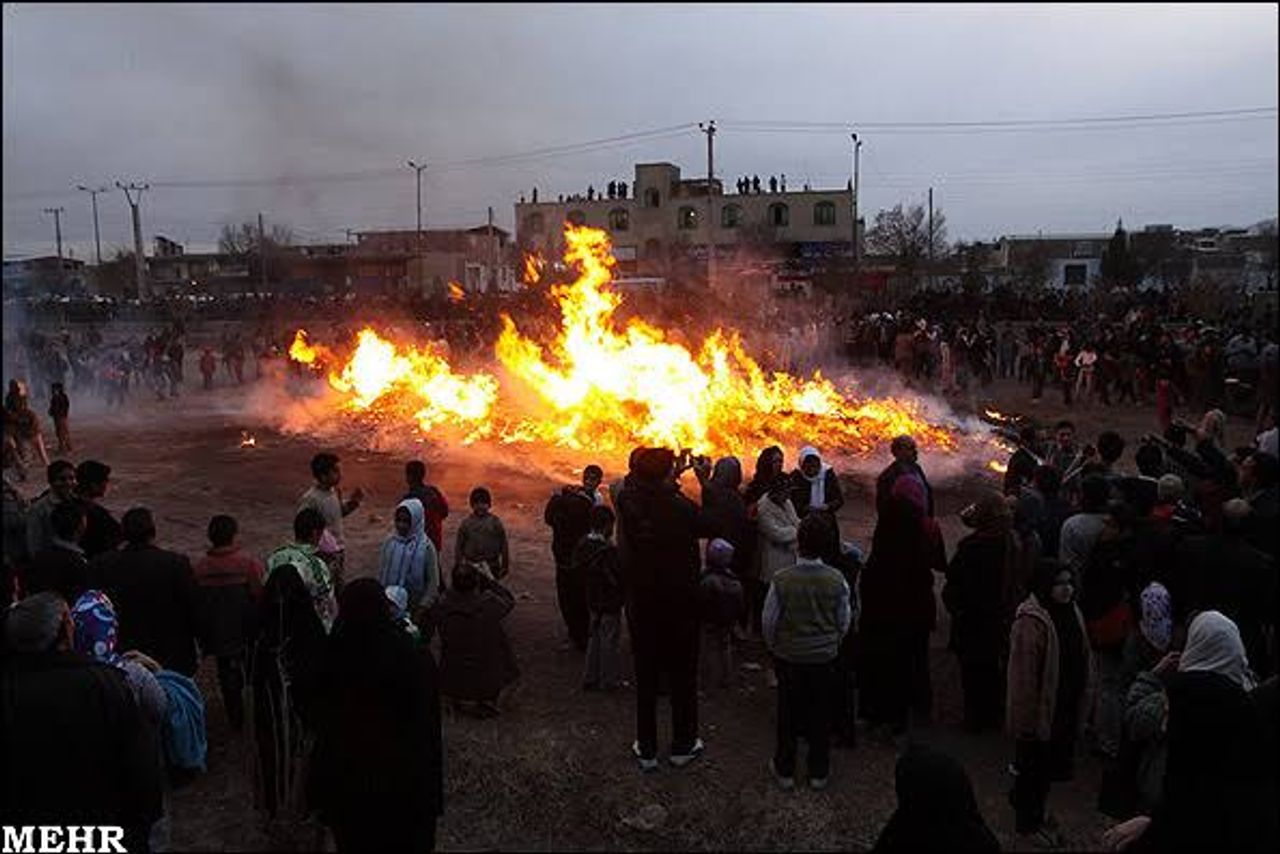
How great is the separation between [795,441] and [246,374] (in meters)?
21.6

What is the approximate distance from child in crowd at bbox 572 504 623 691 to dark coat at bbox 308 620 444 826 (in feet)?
9.13

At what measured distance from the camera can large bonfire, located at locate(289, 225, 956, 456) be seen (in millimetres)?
14836

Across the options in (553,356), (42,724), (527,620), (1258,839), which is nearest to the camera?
(1258,839)

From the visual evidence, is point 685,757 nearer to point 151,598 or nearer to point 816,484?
point 816,484

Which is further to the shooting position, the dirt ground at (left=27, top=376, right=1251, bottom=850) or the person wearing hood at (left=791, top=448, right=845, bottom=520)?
the person wearing hood at (left=791, top=448, right=845, bottom=520)

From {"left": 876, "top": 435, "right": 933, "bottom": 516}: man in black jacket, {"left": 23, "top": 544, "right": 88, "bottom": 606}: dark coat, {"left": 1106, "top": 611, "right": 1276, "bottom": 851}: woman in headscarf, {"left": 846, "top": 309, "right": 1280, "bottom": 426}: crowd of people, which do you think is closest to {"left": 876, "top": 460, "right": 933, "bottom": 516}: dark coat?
{"left": 876, "top": 435, "right": 933, "bottom": 516}: man in black jacket

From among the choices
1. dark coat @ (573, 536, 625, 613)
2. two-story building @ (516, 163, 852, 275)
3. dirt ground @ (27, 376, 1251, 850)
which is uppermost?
two-story building @ (516, 163, 852, 275)

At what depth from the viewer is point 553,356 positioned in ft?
58.2

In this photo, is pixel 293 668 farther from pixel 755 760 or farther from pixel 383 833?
pixel 755 760

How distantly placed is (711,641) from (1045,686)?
8.84ft

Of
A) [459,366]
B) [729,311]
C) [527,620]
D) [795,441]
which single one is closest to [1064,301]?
[729,311]

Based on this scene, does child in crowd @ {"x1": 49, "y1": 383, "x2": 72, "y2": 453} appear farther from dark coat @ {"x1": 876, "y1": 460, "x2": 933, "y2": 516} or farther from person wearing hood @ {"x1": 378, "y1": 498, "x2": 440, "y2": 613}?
dark coat @ {"x1": 876, "y1": 460, "x2": 933, "y2": 516}

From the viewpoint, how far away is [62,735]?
3.52m

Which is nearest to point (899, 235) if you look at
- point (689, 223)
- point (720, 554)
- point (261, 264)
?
point (689, 223)
